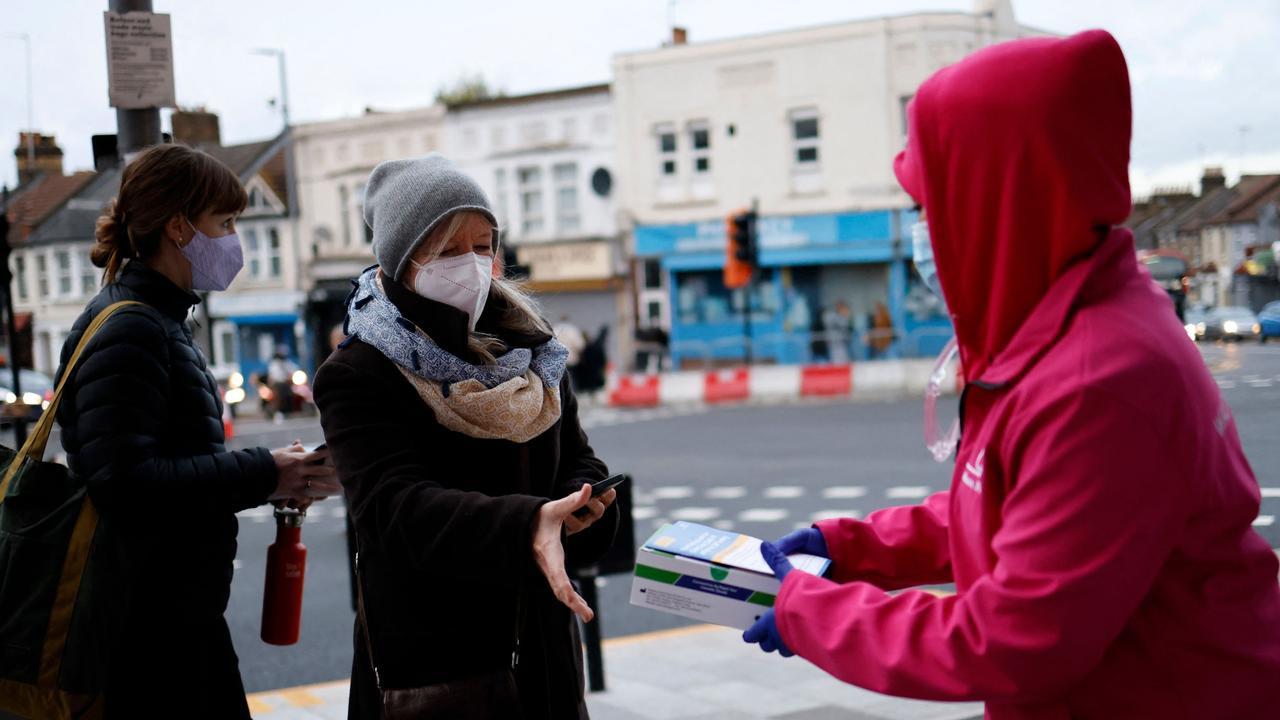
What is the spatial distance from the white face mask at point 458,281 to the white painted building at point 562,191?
95.4 ft

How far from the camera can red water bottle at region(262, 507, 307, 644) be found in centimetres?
298

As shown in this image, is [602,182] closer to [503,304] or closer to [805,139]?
[805,139]

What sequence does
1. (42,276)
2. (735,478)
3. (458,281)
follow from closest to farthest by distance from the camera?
(458,281) < (735,478) < (42,276)

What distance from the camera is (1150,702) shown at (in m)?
1.58

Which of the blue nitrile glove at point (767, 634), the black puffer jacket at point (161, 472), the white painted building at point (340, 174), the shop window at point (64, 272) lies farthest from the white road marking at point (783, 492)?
the shop window at point (64, 272)

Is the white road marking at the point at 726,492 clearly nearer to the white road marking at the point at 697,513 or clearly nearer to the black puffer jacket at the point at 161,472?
the white road marking at the point at 697,513

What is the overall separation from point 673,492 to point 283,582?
8.98 meters

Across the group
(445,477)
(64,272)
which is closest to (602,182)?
(64,272)

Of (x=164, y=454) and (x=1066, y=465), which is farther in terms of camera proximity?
(x=164, y=454)

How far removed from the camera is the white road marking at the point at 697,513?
33.6 feet

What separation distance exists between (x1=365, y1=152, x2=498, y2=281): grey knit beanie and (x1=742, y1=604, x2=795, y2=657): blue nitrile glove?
3.32 ft

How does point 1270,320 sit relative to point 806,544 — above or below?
below

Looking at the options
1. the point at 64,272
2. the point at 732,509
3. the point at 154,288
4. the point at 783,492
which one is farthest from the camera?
the point at 64,272

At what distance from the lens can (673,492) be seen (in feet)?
38.9
